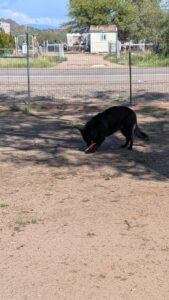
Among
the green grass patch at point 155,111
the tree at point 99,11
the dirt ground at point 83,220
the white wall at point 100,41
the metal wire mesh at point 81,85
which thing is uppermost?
the tree at point 99,11

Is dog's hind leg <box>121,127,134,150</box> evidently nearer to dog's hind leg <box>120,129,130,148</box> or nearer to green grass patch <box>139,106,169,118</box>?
dog's hind leg <box>120,129,130,148</box>

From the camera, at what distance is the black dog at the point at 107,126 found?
8305 millimetres

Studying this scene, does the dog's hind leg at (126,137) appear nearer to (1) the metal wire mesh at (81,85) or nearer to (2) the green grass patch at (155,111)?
(2) the green grass patch at (155,111)

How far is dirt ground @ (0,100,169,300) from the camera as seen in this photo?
13.5 ft

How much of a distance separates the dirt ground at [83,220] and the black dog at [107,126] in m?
0.23

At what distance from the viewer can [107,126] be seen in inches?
330

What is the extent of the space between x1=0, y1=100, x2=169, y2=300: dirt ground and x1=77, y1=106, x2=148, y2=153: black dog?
23cm

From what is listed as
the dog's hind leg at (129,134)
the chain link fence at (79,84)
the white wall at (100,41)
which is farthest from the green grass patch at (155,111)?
the white wall at (100,41)

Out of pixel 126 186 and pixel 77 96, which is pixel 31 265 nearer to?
pixel 126 186

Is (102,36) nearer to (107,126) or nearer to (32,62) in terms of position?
(32,62)

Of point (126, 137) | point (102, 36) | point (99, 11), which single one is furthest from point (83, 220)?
point (99, 11)

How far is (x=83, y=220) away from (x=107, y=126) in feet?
10.3

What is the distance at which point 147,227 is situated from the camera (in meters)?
5.23

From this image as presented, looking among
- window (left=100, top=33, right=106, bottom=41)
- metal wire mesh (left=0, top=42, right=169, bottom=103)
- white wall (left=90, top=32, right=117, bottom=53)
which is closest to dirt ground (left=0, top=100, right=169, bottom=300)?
metal wire mesh (left=0, top=42, right=169, bottom=103)
